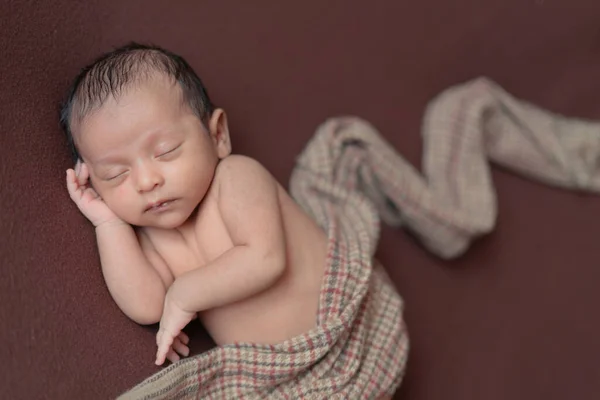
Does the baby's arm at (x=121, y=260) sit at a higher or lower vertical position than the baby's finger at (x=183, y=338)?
higher

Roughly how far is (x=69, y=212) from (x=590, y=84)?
98 centimetres

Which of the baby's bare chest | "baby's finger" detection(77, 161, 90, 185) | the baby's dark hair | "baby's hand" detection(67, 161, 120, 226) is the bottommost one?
the baby's bare chest

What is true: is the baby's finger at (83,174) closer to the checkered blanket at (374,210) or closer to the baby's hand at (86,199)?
the baby's hand at (86,199)

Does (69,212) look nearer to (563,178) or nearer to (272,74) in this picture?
(272,74)

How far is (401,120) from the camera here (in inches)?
50.0

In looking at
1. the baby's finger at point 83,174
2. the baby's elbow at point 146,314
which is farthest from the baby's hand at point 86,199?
the baby's elbow at point 146,314

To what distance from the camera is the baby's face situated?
2.66 feet

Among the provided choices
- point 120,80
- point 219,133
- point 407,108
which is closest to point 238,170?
point 219,133

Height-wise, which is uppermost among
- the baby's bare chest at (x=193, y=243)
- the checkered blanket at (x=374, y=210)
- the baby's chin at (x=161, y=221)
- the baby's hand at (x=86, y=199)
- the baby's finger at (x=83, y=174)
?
the baby's finger at (x=83, y=174)

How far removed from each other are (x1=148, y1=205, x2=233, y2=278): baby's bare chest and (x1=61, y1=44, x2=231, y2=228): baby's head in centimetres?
4

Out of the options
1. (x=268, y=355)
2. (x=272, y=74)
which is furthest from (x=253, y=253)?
(x=272, y=74)

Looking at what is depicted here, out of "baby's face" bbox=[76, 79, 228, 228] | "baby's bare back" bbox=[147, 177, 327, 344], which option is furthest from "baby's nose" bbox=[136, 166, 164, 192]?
"baby's bare back" bbox=[147, 177, 327, 344]

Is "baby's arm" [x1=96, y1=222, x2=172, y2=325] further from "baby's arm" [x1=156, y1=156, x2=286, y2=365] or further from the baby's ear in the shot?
→ the baby's ear

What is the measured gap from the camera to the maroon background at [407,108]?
842 millimetres
